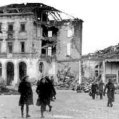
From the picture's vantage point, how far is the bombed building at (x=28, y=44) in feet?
187

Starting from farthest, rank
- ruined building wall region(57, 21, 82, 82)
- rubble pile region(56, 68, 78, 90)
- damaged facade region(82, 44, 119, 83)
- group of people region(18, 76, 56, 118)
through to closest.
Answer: ruined building wall region(57, 21, 82, 82) < rubble pile region(56, 68, 78, 90) < damaged facade region(82, 44, 119, 83) < group of people region(18, 76, 56, 118)

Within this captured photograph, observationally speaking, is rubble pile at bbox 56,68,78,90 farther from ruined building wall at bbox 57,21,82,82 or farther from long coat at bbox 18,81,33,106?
long coat at bbox 18,81,33,106

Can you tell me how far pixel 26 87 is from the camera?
1548cm

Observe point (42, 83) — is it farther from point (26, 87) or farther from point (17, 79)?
point (17, 79)

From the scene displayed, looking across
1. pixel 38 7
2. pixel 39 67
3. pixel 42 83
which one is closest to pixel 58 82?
pixel 39 67

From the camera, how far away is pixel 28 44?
57062 mm

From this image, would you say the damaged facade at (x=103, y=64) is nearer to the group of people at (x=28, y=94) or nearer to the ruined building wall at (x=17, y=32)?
the ruined building wall at (x=17, y=32)

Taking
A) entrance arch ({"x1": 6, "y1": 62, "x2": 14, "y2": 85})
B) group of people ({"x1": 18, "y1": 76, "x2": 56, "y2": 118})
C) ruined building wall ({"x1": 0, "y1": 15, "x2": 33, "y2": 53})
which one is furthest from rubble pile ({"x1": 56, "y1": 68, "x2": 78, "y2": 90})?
group of people ({"x1": 18, "y1": 76, "x2": 56, "y2": 118})

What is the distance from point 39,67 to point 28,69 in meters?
1.66

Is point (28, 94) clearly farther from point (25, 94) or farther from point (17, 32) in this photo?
point (17, 32)

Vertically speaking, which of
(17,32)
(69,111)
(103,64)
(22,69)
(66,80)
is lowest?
(69,111)

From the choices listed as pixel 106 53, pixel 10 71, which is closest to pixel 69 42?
pixel 10 71

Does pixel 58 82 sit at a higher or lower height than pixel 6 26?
lower

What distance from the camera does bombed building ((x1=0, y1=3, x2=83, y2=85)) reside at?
5697 cm
